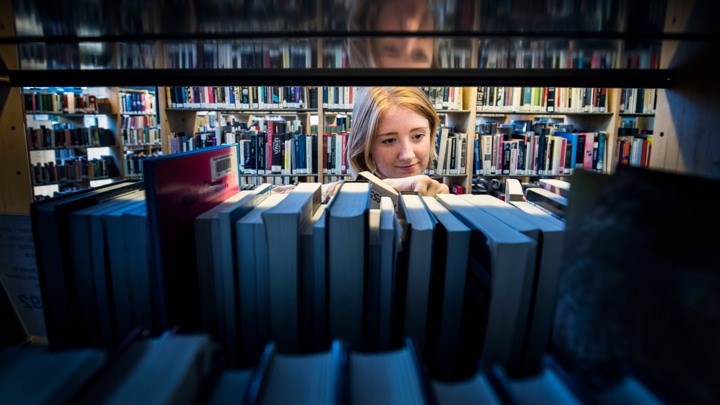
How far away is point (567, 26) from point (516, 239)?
1.05ft

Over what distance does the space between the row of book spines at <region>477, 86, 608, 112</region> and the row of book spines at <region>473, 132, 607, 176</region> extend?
0.24 metres

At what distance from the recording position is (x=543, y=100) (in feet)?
11.4

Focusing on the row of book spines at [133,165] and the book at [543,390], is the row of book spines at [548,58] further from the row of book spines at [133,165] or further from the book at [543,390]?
the row of book spines at [133,165]

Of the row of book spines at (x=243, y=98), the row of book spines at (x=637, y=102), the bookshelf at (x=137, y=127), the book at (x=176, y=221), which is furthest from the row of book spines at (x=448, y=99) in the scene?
the bookshelf at (x=137, y=127)

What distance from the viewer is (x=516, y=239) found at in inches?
18.4

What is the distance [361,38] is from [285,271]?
0.38 meters

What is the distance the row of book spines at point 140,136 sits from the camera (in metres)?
6.29

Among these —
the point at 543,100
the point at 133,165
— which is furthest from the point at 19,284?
the point at 133,165

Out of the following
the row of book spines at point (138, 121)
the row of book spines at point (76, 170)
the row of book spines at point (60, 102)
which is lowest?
the row of book spines at point (76, 170)

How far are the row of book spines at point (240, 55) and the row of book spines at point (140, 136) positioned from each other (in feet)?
21.2

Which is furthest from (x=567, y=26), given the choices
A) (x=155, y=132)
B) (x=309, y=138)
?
(x=155, y=132)

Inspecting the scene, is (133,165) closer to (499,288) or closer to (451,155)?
(451,155)

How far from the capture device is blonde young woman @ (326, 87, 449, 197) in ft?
5.54

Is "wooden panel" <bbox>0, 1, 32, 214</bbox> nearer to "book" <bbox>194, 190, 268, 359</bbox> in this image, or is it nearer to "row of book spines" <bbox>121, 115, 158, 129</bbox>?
"book" <bbox>194, 190, 268, 359</bbox>
